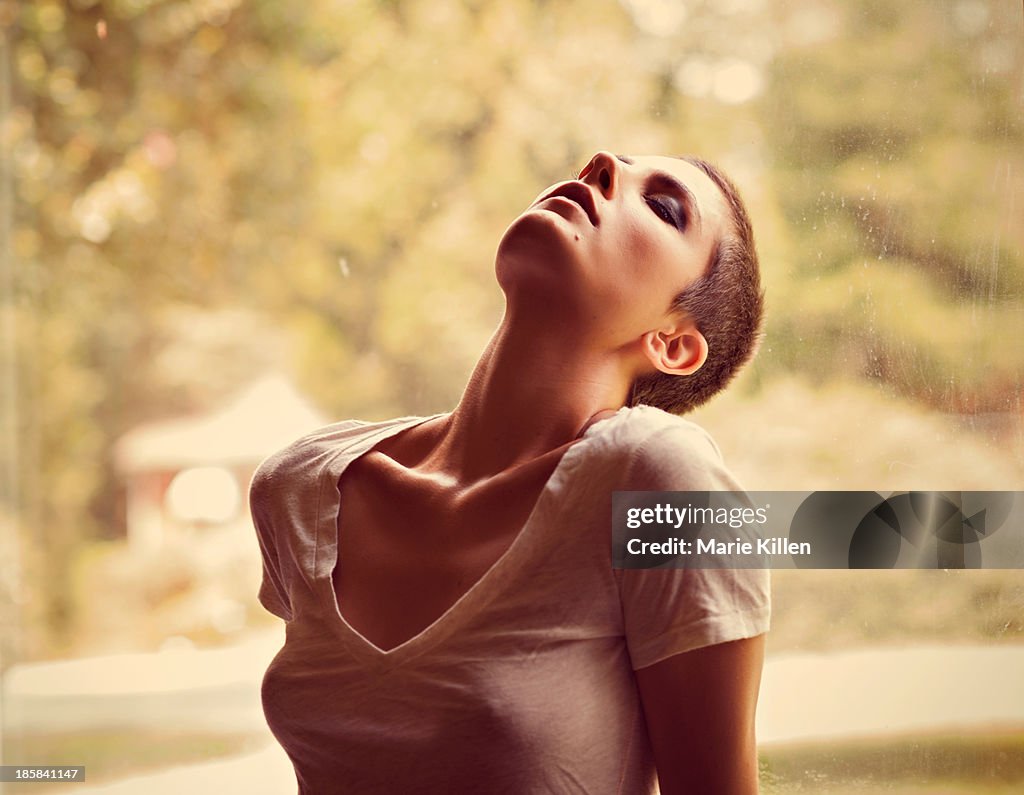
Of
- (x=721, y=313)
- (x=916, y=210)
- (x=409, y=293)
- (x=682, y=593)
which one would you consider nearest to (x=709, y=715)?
(x=682, y=593)

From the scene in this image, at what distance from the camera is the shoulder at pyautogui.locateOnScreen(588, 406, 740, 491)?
721mm

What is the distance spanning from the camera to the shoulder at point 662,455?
2.37 ft

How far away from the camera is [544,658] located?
0.72m

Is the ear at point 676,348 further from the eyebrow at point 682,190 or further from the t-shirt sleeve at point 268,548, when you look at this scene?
the t-shirt sleeve at point 268,548

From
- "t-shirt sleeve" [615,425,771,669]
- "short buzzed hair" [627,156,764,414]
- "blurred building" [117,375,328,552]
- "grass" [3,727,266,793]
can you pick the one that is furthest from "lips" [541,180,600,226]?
"grass" [3,727,266,793]

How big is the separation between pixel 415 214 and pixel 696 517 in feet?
2.24

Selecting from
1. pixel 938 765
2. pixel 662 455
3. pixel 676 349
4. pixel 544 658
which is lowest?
pixel 938 765

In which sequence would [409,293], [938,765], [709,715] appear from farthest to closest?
[409,293]
[938,765]
[709,715]

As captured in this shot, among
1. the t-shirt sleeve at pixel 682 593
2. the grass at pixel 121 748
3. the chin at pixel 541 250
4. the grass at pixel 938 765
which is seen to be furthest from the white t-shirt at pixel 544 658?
the grass at pixel 121 748

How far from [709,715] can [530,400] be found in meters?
0.28

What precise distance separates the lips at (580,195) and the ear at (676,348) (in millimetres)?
110

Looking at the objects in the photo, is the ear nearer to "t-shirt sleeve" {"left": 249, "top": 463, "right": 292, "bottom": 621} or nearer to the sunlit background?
the sunlit background

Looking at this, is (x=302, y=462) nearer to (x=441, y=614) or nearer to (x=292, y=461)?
(x=292, y=461)

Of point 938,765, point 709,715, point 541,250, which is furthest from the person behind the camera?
point 938,765
